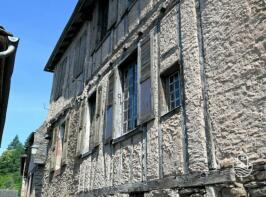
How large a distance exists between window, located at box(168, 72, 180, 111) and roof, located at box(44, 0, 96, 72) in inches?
216

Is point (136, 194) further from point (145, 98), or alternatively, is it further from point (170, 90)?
point (170, 90)

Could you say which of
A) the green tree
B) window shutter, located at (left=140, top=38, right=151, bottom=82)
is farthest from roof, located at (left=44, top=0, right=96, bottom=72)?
the green tree

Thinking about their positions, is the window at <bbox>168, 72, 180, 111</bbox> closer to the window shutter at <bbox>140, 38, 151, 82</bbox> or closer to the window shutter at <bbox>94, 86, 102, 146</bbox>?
the window shutter at <bbox>140, 38, 151, 82</bbox>

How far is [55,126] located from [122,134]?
576 cm

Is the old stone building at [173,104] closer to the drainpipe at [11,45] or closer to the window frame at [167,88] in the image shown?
the window frame at [167,88]

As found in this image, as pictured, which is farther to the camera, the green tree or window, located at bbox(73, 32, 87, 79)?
the green tree

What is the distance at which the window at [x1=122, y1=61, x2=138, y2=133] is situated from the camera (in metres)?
6.18

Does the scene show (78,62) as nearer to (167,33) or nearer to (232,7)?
(167,33)

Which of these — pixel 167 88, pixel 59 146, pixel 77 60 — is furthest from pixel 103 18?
pixel 167 88

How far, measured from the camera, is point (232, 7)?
3955 millimetres

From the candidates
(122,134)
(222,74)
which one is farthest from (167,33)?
(122,134)

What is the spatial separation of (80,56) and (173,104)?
591 cm

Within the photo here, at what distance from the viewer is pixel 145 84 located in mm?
5539

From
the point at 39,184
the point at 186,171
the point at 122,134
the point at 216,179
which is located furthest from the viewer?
the point at 39,184
